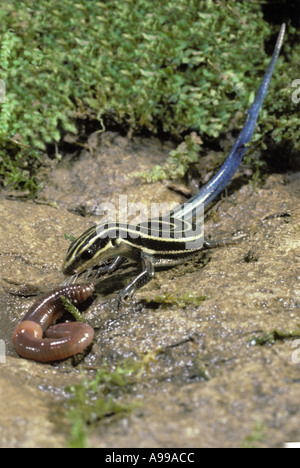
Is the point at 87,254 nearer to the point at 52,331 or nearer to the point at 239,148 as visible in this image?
the point at 52,331

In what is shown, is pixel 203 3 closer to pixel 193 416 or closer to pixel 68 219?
pixel 68 219

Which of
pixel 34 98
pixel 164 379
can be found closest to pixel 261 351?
pixel 164 379

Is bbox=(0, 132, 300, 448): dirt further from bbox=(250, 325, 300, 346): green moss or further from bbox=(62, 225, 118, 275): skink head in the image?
bbox=(62, 225, 118, 275): skink head

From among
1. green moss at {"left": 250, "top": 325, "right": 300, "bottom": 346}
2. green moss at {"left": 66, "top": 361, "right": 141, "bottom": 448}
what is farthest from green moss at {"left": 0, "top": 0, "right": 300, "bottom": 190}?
green moss at {"left": 66, "top": 361, "right": 141, "bottom": 448}

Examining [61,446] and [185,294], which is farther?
[185,294]

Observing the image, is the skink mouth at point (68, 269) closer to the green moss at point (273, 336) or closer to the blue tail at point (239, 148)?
the green moss at point (273, 336)

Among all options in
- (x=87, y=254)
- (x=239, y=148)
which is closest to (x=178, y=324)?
(x=87, y=254)

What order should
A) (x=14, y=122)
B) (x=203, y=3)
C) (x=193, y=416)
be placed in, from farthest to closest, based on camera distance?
1. (x=203, y=3)
2. (x=14, y=122)
3. (x=193, y=416)
